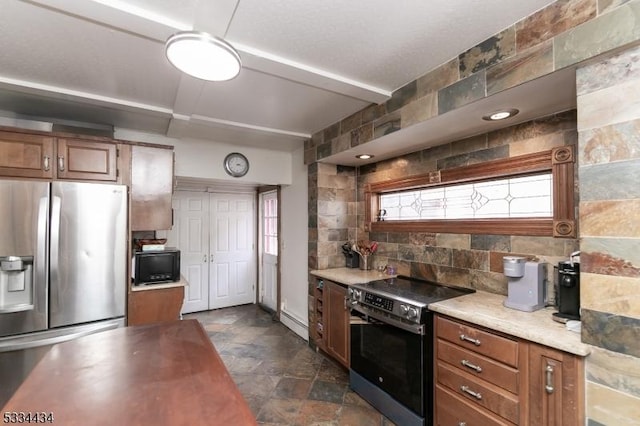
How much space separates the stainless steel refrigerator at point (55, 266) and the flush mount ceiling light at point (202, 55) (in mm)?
1732

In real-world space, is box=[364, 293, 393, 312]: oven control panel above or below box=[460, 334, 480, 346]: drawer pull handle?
above

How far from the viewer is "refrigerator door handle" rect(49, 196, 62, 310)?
227cm

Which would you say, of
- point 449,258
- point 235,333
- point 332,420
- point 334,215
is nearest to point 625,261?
point 449,258

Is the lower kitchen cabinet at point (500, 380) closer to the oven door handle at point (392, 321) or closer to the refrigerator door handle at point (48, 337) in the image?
the oven door handle at point (392, 321)

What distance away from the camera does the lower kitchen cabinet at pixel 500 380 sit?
4.54 ft

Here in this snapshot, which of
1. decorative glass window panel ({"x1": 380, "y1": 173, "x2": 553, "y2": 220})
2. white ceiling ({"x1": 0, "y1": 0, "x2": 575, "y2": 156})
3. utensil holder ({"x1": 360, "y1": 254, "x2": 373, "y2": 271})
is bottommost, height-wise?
utensil holder ({"x1": 360, "y1": 254, "x2": 373, "y2": 271})

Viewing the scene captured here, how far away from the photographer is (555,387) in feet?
4.63

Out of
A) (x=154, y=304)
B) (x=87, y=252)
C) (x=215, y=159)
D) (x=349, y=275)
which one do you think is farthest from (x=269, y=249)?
(x=87, y=252)

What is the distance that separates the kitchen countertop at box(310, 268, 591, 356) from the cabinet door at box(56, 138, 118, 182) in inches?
112

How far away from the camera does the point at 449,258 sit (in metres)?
2.62

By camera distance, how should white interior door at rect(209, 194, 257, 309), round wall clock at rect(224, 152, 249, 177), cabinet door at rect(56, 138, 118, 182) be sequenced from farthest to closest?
white interior door at rect(209, 194, 257, 309), round wall clock at rect(224, 152, 249, 177), cabinet door at rect(56, 138, 118, 182)

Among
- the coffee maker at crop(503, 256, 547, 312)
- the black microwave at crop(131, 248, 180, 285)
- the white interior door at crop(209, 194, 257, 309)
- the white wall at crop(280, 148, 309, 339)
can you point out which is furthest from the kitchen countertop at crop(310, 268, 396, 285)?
the white interior door at crop(209, 194, 257, 309)

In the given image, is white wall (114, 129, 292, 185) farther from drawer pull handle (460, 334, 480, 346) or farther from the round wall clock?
drawer pull handle (460, 334, 480, 346)

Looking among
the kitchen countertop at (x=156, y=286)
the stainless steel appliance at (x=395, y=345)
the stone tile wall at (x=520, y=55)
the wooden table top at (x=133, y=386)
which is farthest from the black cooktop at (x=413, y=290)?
the kitchen countertop at (x=156, y=286)
